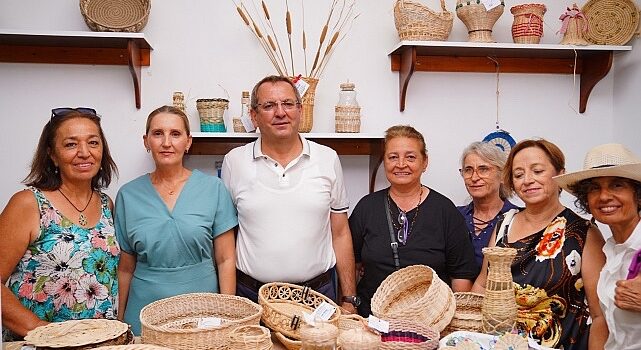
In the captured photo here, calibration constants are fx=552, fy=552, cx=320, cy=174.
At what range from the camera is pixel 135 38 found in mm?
2490

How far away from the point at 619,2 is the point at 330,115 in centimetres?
Result: 154

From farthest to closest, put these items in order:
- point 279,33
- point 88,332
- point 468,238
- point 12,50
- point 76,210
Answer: point 279,33, point 12,50, point 468,238, point 76,210, point 88,332

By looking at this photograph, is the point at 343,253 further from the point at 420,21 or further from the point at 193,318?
the point at 420,21

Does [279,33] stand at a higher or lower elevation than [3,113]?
higher

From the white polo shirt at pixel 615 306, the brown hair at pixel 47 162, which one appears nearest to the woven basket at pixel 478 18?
the white polo shirt at pixel 615 306

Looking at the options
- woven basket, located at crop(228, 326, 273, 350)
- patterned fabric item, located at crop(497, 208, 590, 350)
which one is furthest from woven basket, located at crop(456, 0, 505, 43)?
woven basket, located at crop(228, 326, 273, 350)

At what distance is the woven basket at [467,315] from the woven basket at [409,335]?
0.56 feet

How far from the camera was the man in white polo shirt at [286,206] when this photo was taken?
2135mm

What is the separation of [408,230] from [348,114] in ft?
2.40

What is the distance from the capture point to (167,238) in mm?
2006

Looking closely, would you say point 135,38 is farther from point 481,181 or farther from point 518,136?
point 518,136

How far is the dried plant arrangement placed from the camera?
9.14ft

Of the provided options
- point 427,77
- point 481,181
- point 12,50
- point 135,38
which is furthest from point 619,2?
point 12,50

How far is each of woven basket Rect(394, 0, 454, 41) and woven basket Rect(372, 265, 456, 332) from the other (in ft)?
4.21
